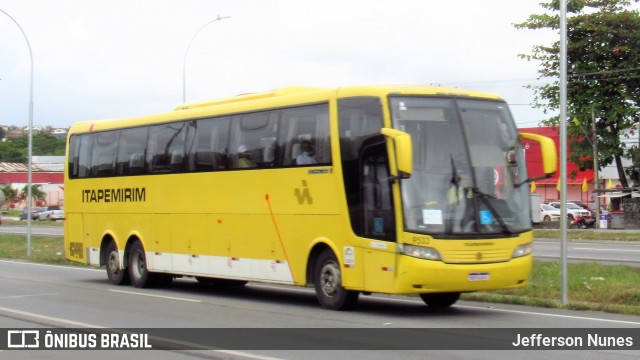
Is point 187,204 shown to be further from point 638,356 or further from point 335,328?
point 638,356

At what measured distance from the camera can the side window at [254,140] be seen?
1579 centimetres

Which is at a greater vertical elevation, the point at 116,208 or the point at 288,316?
the point at 116,208

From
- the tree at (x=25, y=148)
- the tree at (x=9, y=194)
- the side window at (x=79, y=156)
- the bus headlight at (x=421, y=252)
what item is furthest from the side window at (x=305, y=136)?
the tree at (x=25, y=148)

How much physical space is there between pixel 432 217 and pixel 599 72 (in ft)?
140

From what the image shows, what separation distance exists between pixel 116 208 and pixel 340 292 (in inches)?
315

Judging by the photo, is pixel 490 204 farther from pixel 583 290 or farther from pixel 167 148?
pixel 167 148

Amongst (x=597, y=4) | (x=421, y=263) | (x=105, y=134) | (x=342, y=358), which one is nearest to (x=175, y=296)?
(x=105, y=134)

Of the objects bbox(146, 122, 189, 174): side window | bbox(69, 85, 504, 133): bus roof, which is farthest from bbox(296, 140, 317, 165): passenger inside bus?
bbox(146, 122, 189, 174): side window

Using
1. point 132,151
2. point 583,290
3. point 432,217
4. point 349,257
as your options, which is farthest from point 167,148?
point 583,290

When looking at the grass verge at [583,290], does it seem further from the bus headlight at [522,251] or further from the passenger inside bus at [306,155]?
the passenger inside bus at [306,155]

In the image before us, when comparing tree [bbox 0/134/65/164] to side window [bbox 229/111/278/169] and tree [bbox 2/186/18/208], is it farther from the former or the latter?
side window [bbox 229/111/278/169]

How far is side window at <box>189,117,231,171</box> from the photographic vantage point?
672 inches

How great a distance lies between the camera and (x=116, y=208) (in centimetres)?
2052

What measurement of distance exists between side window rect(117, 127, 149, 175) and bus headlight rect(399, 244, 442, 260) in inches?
330
